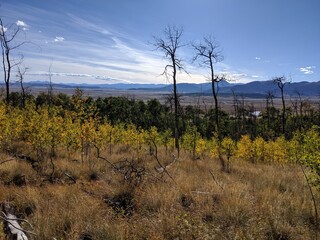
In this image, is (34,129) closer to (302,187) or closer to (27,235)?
(27,235)

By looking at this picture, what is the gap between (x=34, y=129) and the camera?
1255cm

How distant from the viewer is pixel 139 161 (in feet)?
46.9

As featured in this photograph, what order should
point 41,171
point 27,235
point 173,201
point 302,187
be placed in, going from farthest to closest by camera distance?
1. point 41,171
2. point 302,187
3. point 173,201
4. point 27,235

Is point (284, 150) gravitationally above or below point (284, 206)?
below

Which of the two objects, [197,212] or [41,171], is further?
[41,171]

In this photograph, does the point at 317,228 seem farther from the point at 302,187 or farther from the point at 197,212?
the point at 302,187

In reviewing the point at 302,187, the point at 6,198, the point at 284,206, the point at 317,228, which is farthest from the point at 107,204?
the point at 302,187

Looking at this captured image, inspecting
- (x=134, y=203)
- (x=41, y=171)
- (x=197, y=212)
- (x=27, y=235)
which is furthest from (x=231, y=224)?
(x=41, y=171)

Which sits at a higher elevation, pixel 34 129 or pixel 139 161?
pixel 34 129

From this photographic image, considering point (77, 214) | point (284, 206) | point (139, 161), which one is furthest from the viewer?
point (139, 161)

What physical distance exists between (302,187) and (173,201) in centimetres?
445

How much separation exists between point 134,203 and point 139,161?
7378mm

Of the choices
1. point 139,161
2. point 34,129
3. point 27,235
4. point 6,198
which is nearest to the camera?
point 27,235

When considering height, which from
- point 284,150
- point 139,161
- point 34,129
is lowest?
point 284,150
